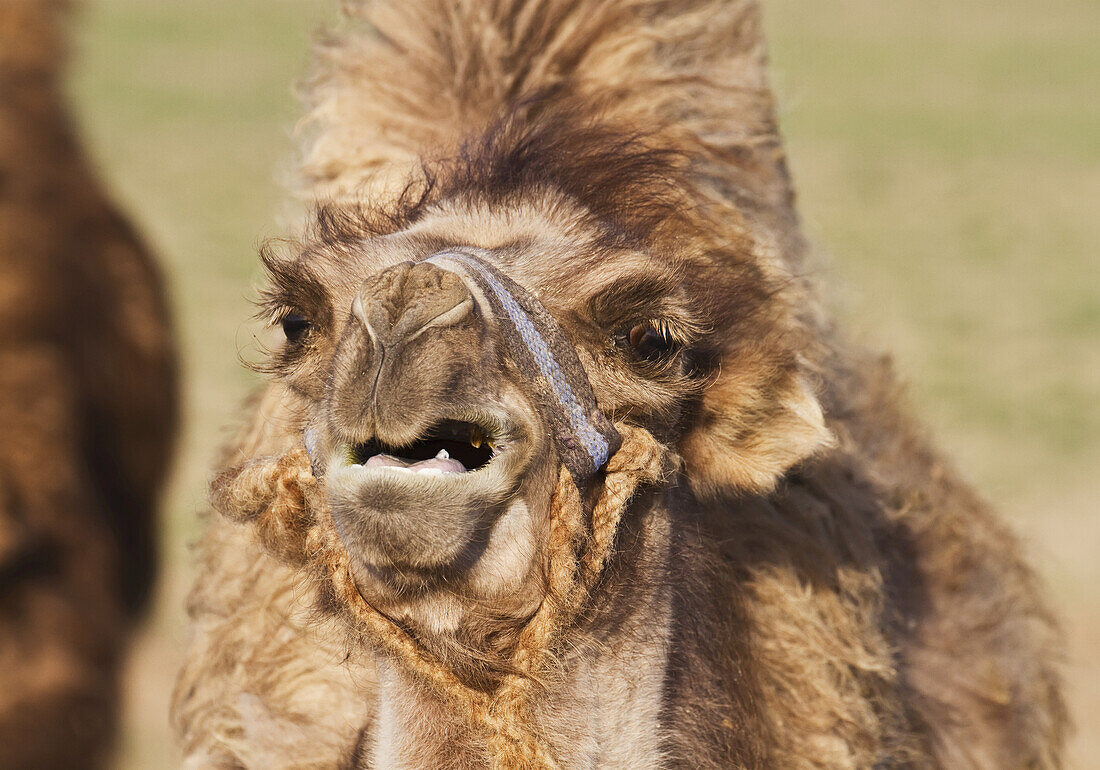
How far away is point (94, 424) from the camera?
5.65m

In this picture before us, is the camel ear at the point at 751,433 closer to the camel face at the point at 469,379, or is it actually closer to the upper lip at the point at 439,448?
the camel face at the point at 469,379

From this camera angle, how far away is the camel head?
1.97 m

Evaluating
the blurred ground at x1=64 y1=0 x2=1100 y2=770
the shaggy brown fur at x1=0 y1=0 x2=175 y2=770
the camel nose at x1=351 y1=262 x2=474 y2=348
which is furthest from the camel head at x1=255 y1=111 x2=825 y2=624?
the shaggy brown fur at x1=0 y1=0 x2=175 y2=770

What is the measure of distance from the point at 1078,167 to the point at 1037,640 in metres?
17.0

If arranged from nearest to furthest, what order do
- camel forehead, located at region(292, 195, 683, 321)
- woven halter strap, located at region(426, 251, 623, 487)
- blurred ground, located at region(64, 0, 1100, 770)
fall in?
woven halter strap, located at region(426, 251, 623, 487) < camel forehead, located at region(292, 195, 683, 321) < blurred ground, located at region(64, 0, 1100, 770)

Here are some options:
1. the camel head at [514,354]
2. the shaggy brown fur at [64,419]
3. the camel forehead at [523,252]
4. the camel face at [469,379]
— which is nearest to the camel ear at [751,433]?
the camel head at [514,354]

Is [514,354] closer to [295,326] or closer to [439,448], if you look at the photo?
[439,448]

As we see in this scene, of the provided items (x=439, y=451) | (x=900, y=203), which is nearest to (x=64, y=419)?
(x=439, y=451)

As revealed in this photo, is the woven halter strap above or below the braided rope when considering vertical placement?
above

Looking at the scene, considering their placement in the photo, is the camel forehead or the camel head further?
the camel forehead

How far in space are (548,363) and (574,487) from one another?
0.19m

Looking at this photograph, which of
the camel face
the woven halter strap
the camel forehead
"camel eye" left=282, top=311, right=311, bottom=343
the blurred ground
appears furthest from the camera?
the blurred ground

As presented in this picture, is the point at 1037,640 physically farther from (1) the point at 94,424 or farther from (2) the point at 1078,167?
(2) the point at 1078,167

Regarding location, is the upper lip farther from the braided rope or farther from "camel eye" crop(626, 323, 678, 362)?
"camel eye" crop(626, 323, 678, 362)
